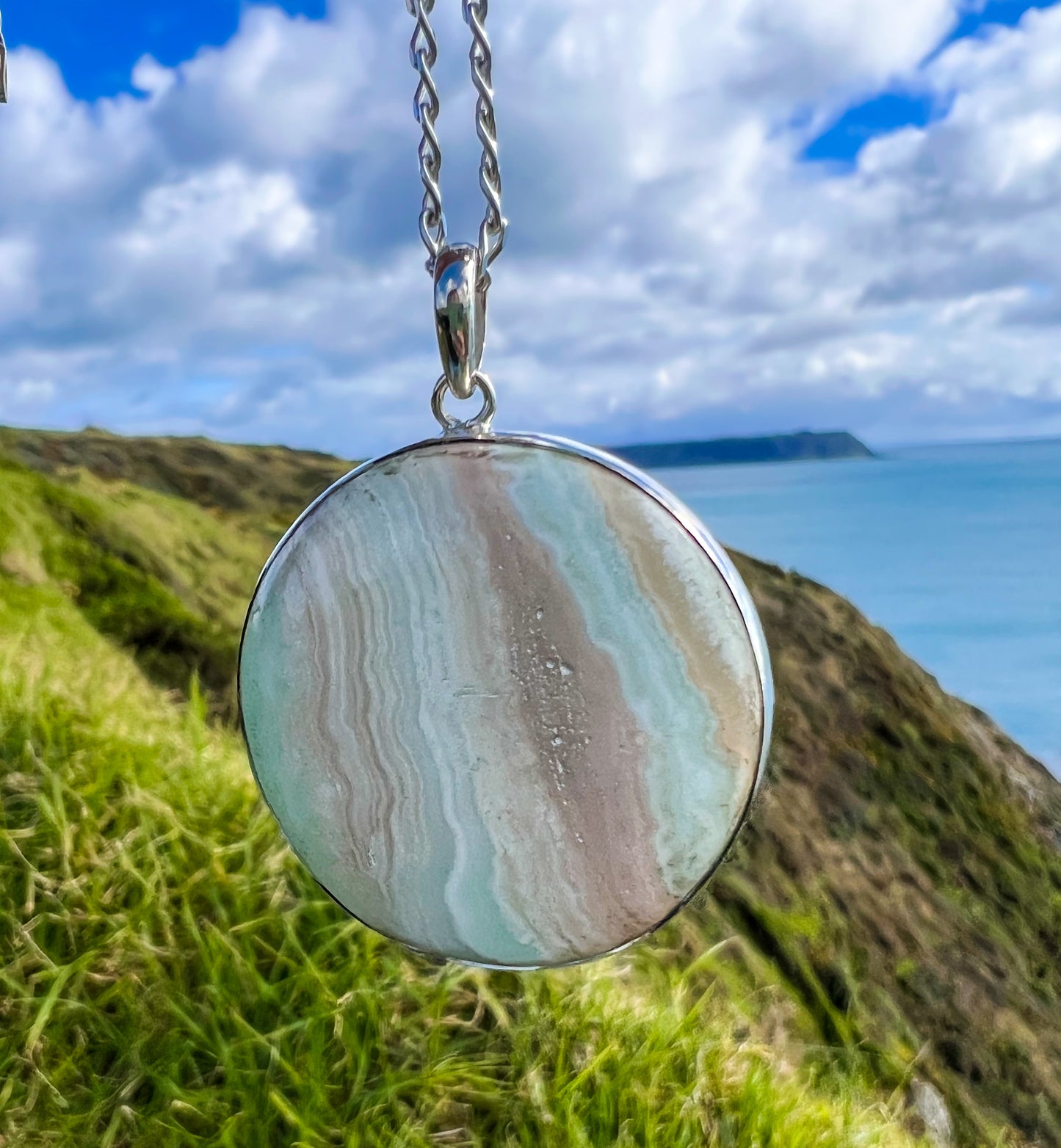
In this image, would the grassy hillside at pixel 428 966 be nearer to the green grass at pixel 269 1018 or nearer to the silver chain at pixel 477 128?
the green grass at pixel 269 1018

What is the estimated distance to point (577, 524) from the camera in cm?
145

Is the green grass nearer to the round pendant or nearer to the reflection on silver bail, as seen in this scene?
the round pendant

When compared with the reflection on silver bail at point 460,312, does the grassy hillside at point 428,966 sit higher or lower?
lower

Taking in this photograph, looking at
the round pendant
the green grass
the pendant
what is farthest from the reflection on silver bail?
the green grass

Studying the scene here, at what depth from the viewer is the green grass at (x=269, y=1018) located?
5.50 feet

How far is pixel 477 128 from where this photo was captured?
1436 millimetres

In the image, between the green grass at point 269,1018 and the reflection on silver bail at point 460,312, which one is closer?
the reflection on silver bail at point 460,312

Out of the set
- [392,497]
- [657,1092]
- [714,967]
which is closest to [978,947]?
[714,967]

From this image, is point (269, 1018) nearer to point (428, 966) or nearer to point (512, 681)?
point (428, 966)

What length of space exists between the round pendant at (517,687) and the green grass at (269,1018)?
0.30m

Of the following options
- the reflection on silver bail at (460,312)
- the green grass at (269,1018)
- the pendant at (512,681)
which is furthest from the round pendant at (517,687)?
the green grass at (269,1018)

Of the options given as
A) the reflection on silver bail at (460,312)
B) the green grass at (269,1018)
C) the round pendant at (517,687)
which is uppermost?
the reflection on silver bail at (460,312)

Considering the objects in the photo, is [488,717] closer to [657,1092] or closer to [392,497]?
[392,497]

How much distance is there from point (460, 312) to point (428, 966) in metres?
1.10
